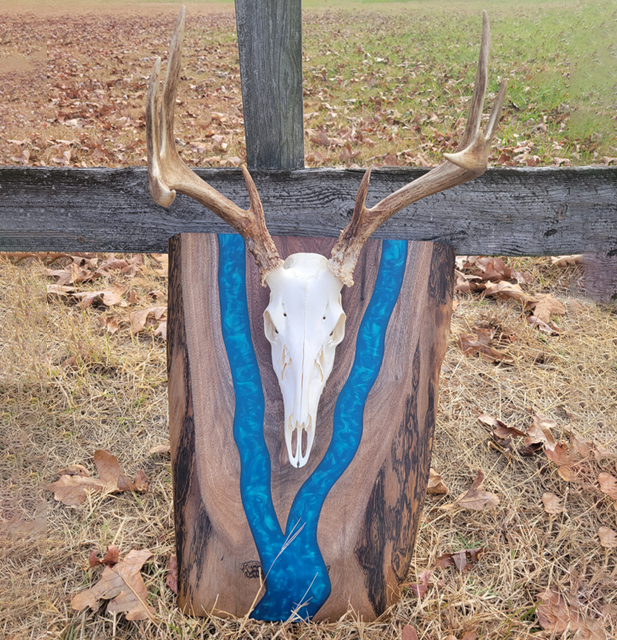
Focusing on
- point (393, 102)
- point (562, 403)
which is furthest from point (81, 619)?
point (393, 102)

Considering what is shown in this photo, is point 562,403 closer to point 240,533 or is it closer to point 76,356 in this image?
point 240,533

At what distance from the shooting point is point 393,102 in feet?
19.5

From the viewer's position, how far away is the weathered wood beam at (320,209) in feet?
7.44

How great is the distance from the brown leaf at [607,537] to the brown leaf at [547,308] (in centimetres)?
149

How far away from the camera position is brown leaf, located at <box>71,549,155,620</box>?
65.0 inches

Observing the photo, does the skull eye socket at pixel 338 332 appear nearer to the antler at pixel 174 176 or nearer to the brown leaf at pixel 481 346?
the antler at pixel 174 176

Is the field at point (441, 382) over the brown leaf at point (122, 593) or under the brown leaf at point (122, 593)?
over

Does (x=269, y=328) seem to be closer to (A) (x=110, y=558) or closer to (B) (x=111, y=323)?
(A) (x=110, y=558)

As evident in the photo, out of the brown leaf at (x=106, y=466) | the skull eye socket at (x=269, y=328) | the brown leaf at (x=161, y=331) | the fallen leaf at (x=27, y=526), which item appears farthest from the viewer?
the brown leaf at (x=161, y=331)

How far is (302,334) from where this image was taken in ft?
5.13

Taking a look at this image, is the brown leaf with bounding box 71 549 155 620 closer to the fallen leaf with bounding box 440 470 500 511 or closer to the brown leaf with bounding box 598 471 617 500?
the fallen leaf with bounding box 440 470 500 511

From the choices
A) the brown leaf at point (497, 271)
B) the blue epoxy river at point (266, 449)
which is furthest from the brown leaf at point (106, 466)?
the brown leaf at point (497, 271)

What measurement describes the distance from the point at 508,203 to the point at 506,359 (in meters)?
1.05

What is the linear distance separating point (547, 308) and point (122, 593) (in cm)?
296
